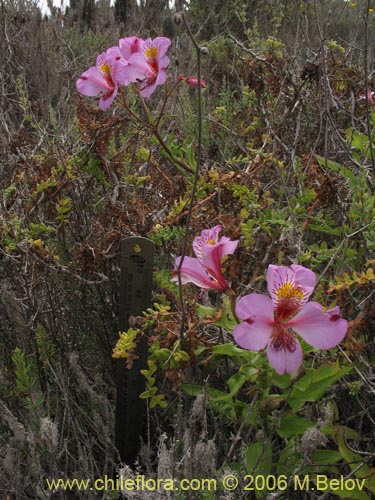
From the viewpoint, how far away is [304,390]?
1289 millimetres

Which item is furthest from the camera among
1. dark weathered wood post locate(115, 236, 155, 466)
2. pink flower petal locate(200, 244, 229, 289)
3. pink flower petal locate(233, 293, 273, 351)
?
dark weathered wood post locate(115, 236, 155, 466)

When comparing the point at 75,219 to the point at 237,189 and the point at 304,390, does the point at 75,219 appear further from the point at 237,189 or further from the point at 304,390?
the point at 304,390

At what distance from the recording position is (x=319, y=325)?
1.09m

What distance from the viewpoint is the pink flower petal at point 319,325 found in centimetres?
107

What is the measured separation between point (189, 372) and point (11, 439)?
1.58 feet

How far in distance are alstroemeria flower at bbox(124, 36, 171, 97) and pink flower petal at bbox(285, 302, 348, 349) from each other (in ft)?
2.22

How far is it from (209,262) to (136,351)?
1.35 ft

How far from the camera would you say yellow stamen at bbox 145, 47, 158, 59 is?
147cm

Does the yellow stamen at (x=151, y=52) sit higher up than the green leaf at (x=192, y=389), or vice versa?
the yellow stamen at (x=151, y=52)

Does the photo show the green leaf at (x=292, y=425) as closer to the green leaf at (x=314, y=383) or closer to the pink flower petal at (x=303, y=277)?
the green leaf at (x=314, y=383)

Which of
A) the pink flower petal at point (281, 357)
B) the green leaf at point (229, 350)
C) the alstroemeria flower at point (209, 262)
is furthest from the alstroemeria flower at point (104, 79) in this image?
the pink flower petal at point (281, 357)

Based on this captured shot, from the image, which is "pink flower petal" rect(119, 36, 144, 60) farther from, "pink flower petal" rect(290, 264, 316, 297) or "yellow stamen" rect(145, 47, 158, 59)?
"pink flower petal" rect(290, 264, 316, 297)

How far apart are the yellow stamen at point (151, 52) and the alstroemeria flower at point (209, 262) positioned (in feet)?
1.59

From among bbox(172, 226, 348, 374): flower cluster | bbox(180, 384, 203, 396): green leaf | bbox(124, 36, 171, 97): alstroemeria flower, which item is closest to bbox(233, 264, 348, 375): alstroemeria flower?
bbox(172, 226, 348, 374): flower cluster
